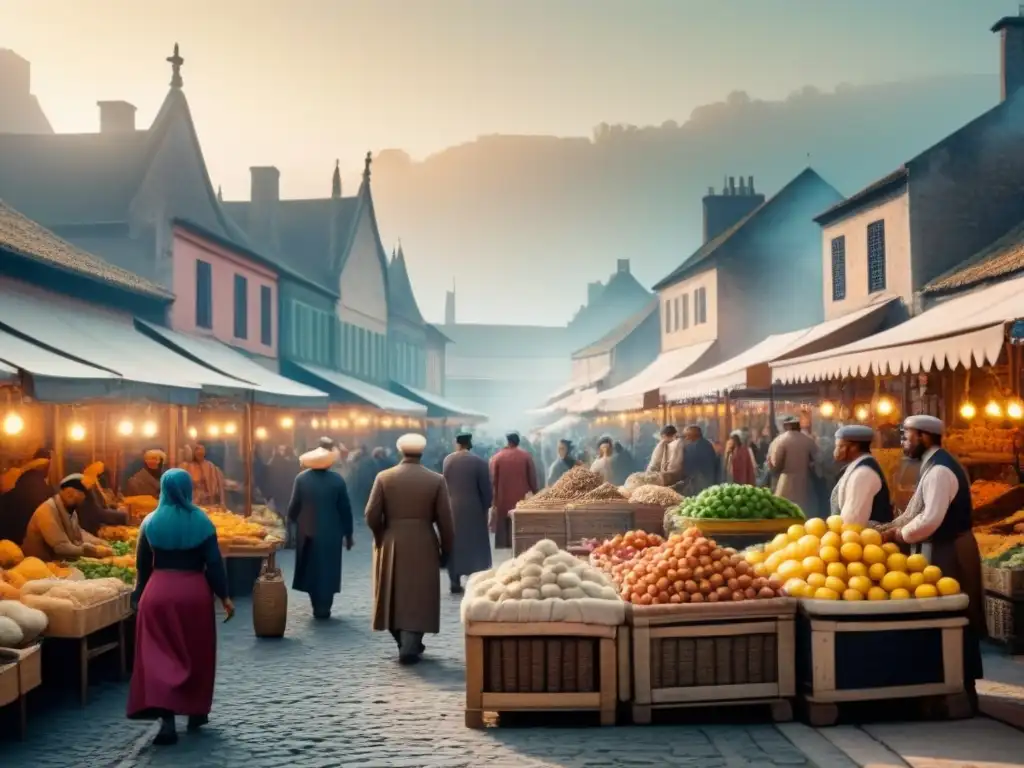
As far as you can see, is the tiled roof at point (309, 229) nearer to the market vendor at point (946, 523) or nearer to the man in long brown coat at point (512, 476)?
the man in long brown coat at point (512, 476)

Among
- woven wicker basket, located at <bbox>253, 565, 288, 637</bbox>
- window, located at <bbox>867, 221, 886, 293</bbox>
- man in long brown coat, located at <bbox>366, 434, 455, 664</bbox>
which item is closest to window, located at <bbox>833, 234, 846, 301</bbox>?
window, located at <bbox>867, 221, 886, 293</bbox>

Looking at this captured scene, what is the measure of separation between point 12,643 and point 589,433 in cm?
4973

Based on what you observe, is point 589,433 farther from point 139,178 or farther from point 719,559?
point 719,559

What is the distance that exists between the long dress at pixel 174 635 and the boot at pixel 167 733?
0.19 ft

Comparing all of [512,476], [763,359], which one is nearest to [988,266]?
[763,359]

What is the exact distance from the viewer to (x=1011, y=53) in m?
24.8

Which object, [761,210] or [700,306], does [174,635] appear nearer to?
[761,210]

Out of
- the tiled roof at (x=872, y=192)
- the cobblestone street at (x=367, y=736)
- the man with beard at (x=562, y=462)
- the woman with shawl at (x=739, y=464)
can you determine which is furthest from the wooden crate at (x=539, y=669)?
the tiled roof at (x=872, y=192)

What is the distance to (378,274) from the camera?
161 feet

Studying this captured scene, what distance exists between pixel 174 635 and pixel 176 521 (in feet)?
2.37

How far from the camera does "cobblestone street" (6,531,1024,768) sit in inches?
282

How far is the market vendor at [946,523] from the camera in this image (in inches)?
326

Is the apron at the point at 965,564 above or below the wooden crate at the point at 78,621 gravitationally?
above

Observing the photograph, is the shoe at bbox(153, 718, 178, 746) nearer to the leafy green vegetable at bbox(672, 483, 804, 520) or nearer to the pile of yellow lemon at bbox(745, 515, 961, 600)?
the pile of yellow lemon at bbox(745, 515, 961, 600)
